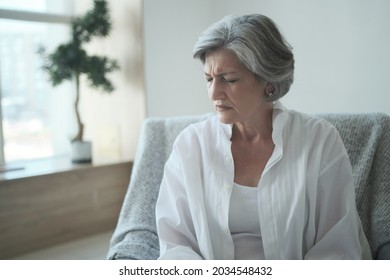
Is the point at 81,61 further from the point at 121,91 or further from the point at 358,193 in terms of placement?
the point at 358,193

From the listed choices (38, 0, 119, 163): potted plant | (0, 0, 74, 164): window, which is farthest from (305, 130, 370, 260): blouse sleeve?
(0, 0, 74, 164): window

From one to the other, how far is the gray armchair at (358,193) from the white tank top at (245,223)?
10.4 inches

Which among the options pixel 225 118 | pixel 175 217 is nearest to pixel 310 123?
pixel 225 118

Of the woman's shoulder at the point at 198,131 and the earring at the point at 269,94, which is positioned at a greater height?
the earring at the point at 269,94

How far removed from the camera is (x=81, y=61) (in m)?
2.23

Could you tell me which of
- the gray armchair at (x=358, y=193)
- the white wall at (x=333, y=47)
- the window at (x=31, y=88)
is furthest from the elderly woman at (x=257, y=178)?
the window at (x=31, y=88)

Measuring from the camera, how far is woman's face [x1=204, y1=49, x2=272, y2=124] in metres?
1.00

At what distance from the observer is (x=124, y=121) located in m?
2.54

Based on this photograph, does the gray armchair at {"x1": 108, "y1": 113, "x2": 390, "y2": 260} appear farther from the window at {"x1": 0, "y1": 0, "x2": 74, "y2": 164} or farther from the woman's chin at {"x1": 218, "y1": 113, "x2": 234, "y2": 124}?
the window at {"x1": 0, "y1": 0, "x2": 74, "y2": 164}

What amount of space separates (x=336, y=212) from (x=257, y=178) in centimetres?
22

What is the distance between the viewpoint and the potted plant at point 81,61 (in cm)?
220

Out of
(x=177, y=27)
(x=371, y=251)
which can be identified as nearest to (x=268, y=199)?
(x=371, y=251)

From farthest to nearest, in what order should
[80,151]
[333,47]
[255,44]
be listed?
[80,151] → [333,47] → [255,44]

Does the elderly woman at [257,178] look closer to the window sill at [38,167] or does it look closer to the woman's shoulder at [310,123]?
the woman's shoulder at [310,123]
